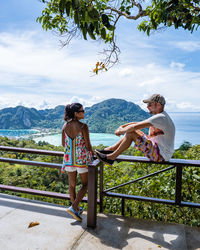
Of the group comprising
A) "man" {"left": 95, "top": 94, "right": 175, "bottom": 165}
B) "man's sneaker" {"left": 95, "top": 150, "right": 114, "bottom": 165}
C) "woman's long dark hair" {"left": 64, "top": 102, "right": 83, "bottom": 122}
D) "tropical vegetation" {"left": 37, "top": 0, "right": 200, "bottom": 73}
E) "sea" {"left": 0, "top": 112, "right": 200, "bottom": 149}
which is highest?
"tropical vegetation" {"left": 37, "top": 0, "right": 200, "bottom": 73}

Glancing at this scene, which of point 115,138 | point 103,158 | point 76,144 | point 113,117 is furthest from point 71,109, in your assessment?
point 115,138

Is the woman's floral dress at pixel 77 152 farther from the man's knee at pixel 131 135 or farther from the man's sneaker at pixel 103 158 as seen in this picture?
the man's knee at pixel 131 135

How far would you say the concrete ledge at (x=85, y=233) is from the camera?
2.30 meters

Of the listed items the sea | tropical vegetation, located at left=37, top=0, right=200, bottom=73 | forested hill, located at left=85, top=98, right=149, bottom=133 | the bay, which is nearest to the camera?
tropical vegetation, located at left=37, top=0, right=200, bottom=73

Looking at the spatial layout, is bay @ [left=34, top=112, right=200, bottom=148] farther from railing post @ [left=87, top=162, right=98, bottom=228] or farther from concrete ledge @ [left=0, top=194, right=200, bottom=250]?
concrete ledge @ [left=0, top=194, right=200, bottom=250]

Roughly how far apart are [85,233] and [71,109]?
136cm

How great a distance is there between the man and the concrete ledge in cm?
77

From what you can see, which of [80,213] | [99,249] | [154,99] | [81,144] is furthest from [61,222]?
[154,99]

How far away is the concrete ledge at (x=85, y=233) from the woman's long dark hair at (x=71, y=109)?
1.23 metres

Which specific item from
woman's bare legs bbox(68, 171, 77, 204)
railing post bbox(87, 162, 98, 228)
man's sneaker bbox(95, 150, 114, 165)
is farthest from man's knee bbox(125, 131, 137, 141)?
woman's bare legs bbox(68, 171, 77, 204)

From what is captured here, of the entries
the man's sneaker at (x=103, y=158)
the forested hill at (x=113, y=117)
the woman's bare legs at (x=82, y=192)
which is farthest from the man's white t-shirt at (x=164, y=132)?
the forested hill at (x=113, y=117)

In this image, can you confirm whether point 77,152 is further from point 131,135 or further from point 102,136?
point 102,136

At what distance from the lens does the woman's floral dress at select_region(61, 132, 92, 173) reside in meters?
2.69

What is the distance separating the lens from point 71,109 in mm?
2658
